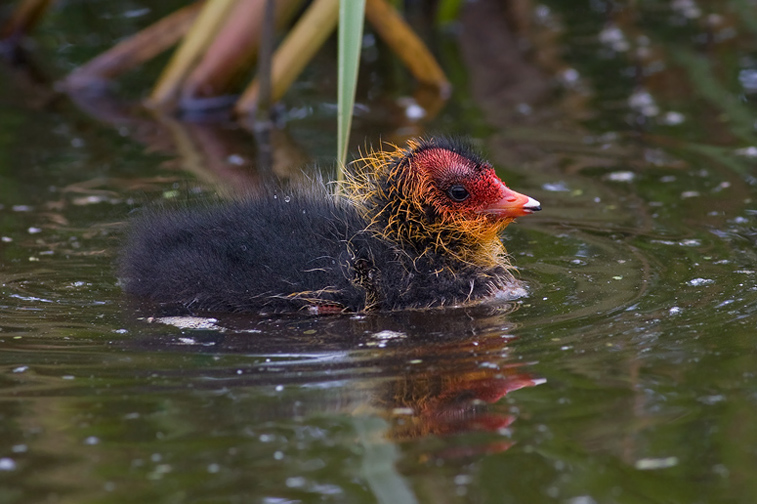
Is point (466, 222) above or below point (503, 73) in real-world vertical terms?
below

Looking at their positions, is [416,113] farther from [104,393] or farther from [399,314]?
[104,393]

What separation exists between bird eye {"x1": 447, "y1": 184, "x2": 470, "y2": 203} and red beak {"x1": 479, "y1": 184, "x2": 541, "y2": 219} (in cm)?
11

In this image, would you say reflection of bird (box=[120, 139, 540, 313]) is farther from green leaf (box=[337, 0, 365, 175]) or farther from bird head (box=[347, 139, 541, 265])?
green leaf (box=[337, 0, 365, 175])

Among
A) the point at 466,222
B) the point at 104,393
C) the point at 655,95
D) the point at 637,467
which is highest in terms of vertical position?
the point at 655,95

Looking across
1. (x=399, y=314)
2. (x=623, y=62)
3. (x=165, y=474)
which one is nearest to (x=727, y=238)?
(x=399, y=314)

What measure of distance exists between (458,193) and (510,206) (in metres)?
0.26

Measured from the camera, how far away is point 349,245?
16.2ft

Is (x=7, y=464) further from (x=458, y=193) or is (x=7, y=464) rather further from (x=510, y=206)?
(x=510, y=206)

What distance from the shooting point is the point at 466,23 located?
37.6 ft

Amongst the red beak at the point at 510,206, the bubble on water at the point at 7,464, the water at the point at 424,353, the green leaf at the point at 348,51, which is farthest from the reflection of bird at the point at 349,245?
the bubble on water at the point at 7,464

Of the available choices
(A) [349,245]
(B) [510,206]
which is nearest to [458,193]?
(B) [510,206]

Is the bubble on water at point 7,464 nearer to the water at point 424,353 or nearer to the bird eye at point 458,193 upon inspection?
the water at point 424,353

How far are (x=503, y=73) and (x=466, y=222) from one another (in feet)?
16.4

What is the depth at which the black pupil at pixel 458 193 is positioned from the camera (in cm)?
504
